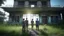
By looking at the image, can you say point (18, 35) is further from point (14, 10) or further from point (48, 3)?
point (48, 3)

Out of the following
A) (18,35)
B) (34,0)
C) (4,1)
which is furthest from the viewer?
(34,0)

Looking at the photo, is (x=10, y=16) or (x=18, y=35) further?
(x=10, y=16)

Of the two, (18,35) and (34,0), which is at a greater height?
(34,0)

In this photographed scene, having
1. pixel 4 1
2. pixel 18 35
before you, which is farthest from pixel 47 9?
pixel 18 35

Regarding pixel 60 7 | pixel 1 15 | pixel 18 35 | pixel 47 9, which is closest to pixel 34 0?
pixel 47 9

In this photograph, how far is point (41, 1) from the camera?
19.4 m

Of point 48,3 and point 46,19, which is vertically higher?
point 48,3

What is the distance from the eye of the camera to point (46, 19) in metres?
17.0

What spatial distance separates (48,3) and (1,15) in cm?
839

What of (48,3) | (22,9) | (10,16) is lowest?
(10,16)

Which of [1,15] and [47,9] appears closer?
[47,9]

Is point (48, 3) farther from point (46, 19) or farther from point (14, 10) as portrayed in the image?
point (14, 10)

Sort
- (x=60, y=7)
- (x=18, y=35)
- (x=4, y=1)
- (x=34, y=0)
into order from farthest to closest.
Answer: (x=34, y=0), (x=4, y=1), (x=60, y=7), (x=18, y=35)

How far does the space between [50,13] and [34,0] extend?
4.02 m
